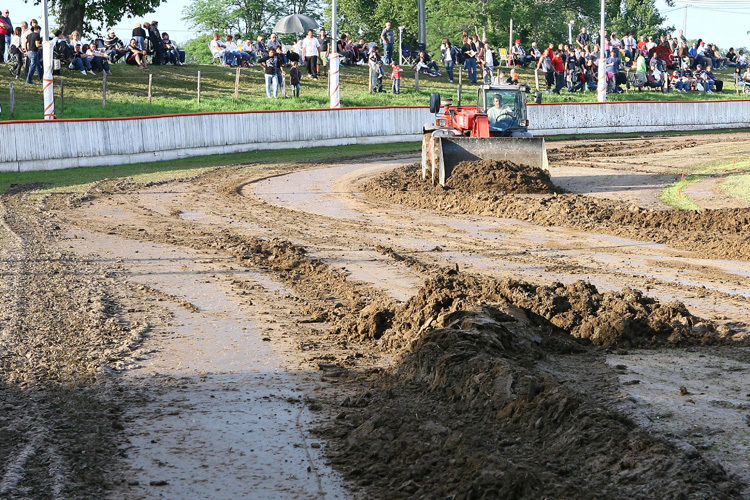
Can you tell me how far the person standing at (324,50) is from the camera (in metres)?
37.4

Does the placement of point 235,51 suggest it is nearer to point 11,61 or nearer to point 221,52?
point 221,52

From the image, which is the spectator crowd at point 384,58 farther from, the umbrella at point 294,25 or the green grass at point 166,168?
the green grass at point 166,168

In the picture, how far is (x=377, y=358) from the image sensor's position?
812 centimetres

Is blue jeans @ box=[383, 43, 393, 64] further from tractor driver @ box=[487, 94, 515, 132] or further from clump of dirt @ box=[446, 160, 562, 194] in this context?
clump of dirt @ box=[446, 160, 562, 194]

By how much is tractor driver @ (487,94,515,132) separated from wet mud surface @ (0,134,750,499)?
5365 millimetres

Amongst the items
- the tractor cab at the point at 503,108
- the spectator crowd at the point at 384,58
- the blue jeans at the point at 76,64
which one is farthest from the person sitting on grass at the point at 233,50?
the tractor cab at the point at 503,108

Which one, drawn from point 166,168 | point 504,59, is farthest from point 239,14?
point 166,168

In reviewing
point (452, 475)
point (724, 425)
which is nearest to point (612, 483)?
point (452, 475)

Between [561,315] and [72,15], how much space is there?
37959mm

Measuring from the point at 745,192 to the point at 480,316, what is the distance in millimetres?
12491

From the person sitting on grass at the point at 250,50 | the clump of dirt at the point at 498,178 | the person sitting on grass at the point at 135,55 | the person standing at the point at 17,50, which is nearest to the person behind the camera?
the clump of dirt at the point at 498,178

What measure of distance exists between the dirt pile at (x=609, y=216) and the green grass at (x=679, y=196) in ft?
4.00

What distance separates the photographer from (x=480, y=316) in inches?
316

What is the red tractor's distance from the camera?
62.6ft
